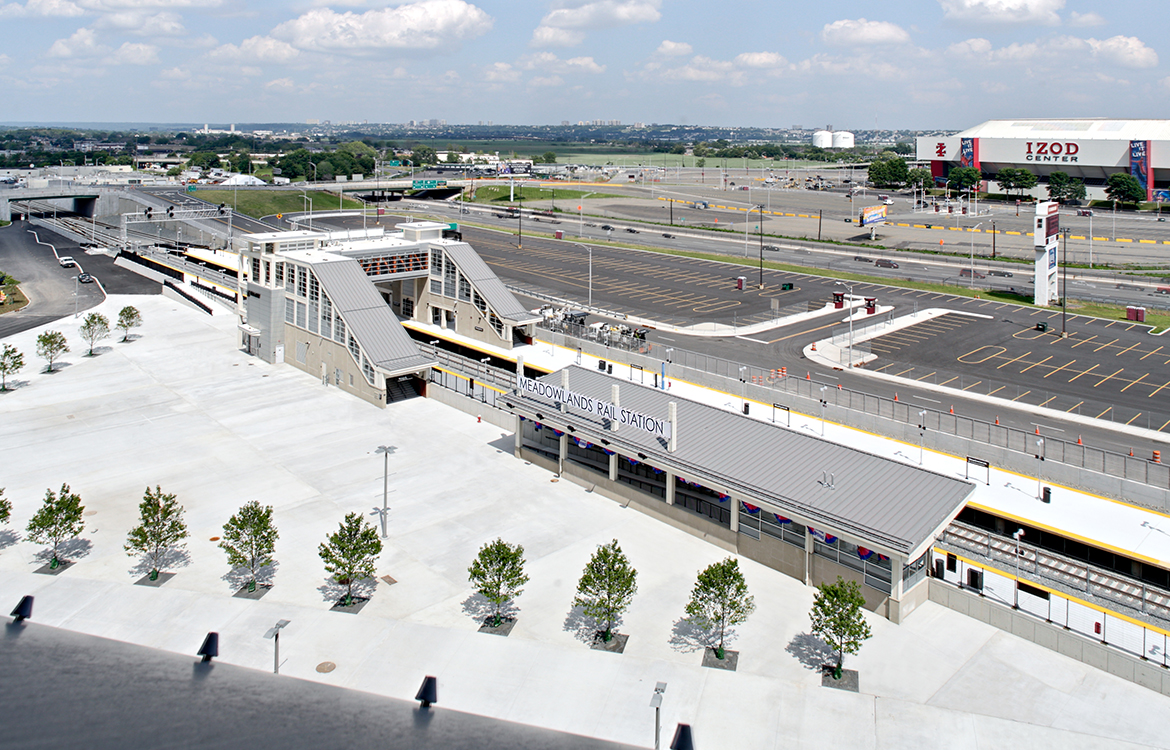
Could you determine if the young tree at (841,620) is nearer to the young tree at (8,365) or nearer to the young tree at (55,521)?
the young tree at (55,521)

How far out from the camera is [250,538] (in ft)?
112

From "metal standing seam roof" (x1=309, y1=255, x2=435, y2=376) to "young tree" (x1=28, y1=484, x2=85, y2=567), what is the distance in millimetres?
23325

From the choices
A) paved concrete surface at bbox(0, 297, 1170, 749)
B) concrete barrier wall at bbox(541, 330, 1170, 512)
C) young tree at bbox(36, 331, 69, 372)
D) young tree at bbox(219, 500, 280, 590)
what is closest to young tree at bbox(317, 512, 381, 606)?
paved concrete surface at bbox(0, 297, 1170, 749)

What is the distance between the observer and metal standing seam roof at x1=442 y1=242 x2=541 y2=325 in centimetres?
6688

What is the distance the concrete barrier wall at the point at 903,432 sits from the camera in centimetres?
3946

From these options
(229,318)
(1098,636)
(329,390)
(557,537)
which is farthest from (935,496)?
(229,318)

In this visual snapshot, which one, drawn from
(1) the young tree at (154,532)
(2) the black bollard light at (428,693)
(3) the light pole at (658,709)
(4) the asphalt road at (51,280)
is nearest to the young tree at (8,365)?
(4) the asphalt road at (51,280)

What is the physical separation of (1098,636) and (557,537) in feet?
71.9

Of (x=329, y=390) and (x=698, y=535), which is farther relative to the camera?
(x=329, y=390)

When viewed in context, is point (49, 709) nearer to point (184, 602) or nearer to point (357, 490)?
point (184, 602)

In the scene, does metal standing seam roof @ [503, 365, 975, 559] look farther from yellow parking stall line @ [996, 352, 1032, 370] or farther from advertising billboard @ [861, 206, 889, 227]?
advertising billboard @ [861, 206, 889, 227]

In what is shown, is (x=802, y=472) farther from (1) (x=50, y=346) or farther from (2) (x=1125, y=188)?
(2) (x=1125, y=188)

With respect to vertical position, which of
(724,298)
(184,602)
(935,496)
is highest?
(724,298)

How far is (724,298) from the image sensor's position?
99312mm
